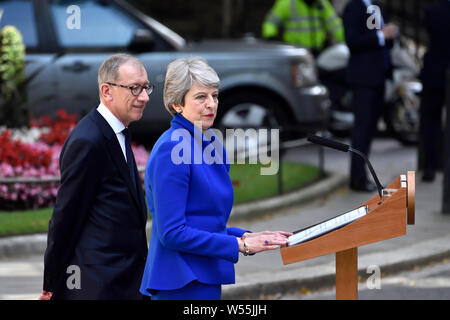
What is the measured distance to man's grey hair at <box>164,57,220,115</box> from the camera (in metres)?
3.39

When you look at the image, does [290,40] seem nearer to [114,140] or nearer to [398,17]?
[398,17]

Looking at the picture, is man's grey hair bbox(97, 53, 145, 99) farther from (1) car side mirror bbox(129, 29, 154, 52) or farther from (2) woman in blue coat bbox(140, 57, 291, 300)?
(1) car side mirror bbox(129, 29, 154, 52)

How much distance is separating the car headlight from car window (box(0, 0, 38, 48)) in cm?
300

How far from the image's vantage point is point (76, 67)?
33.2 feet

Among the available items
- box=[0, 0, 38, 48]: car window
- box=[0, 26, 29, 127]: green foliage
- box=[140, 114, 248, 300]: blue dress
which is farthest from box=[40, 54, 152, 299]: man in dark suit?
box=[0, 0, 38, 48]: car window

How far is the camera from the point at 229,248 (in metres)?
3.34

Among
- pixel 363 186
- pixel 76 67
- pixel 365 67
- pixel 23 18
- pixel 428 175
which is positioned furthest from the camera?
pixel 23 18

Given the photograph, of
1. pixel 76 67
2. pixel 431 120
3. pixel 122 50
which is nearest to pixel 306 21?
pixel 122 50

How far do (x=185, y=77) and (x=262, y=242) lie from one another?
0.67m

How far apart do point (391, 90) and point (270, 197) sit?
163 inches

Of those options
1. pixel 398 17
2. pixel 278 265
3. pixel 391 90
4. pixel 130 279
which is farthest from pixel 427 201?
pixel 398 17

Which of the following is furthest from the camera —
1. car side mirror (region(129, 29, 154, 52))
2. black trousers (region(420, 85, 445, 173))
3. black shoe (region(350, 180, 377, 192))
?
car side mirror (region(129, 29, 154, 52))

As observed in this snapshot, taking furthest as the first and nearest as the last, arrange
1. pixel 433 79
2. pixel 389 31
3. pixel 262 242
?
pixel 433 79
pixel 389 31
pixel 262 242

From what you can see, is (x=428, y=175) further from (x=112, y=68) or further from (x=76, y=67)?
(x=112, y=68)
